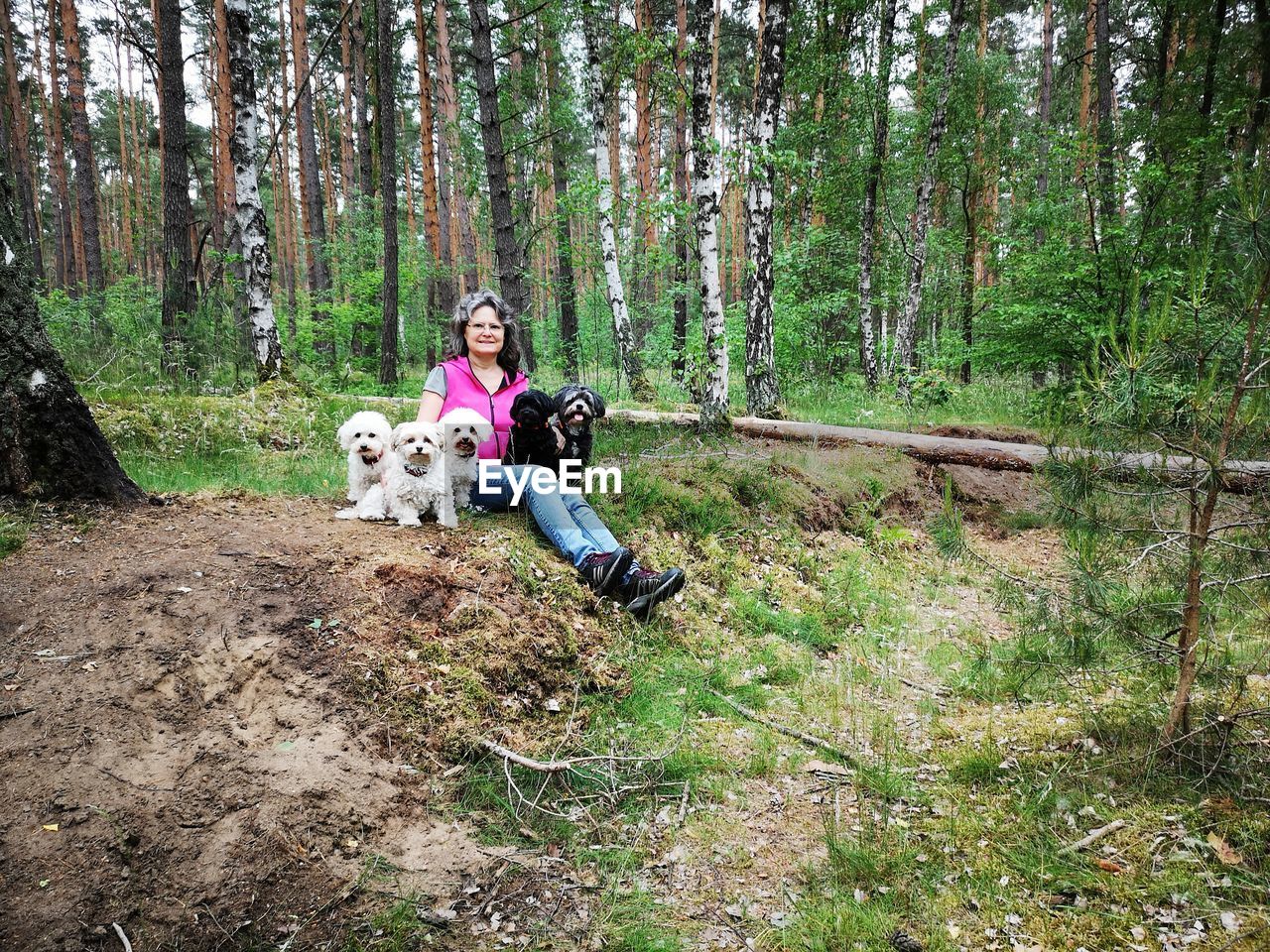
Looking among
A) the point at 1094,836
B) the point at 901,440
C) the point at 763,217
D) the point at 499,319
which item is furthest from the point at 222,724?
the point at 763,217

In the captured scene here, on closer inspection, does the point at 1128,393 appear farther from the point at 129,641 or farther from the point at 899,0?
the point at 899,0

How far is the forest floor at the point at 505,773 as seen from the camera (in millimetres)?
2109

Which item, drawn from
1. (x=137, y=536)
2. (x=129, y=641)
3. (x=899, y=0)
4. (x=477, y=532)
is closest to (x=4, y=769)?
(x=129, y=641)

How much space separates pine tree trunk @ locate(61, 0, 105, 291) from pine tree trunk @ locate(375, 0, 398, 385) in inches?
291

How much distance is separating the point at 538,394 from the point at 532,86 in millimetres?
15009

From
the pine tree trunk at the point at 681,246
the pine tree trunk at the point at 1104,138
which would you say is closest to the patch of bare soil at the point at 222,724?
the pine tree trunk at the point at 681,246

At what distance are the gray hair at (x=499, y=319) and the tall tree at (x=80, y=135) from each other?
53.4 ft

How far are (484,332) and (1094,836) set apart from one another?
4.28m

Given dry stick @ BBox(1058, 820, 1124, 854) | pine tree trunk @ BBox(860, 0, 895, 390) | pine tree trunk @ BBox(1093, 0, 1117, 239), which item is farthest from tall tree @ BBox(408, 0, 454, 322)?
dry stick @ BBox(1058, 820, 1124, 854)

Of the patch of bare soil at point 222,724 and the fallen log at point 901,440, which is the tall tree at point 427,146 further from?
the patch of bare soil at point 222,724

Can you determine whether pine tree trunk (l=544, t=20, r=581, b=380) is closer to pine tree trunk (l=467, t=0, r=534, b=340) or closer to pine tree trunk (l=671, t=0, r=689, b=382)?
pine tree trunk (l=671, t=0, r=689, b=382)

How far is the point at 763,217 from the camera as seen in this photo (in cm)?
927

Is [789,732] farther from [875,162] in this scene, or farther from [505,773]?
[875,162]

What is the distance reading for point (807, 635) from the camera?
4.73 meters
